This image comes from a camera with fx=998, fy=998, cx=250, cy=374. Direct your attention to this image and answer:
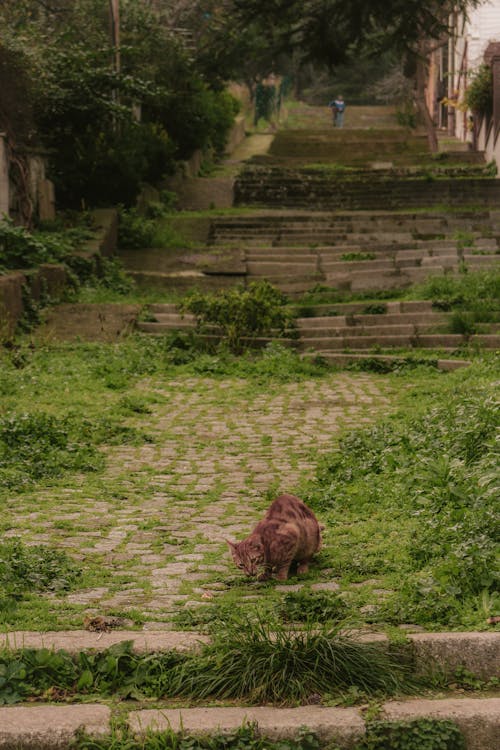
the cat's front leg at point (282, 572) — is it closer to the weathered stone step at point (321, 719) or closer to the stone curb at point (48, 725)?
the weathered stone step at point (321, 719)

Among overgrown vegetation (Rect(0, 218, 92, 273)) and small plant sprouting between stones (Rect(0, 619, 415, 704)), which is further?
overgrown vegetation (Rect(0, 218, 92, 273))

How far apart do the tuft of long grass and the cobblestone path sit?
60 centimetres

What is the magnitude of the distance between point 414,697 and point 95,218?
16136 mm

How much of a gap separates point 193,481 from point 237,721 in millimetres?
4082

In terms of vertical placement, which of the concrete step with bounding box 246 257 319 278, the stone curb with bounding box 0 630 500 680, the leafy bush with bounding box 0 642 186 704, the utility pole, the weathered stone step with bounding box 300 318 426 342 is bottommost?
the weathered stone step with bounding box 300 318 426 342

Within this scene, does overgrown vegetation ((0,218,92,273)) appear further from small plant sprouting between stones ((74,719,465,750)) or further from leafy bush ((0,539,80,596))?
small plant sprouting between stones ((74,719,465,750))

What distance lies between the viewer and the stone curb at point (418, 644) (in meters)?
3.94

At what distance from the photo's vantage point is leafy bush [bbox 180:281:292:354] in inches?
529

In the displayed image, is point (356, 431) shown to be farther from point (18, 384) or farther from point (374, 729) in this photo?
point (374, 729)

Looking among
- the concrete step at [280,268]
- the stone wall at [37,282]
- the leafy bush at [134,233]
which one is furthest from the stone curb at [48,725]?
the leafy bush at [134,233]

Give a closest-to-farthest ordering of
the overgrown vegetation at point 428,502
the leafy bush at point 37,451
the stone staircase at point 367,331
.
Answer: the overgrown vegetation at point 428,502, the leafy bush at point 37,451, the stone staircase at point 367,331

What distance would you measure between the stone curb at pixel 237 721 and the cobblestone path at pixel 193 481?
0.82 meters

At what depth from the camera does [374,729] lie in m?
3.58

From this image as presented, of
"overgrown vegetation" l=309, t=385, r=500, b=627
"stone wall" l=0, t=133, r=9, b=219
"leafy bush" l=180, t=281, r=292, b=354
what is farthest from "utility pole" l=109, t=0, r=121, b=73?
"overgrown vegetation" l=309, t=385, r=500, b=627
